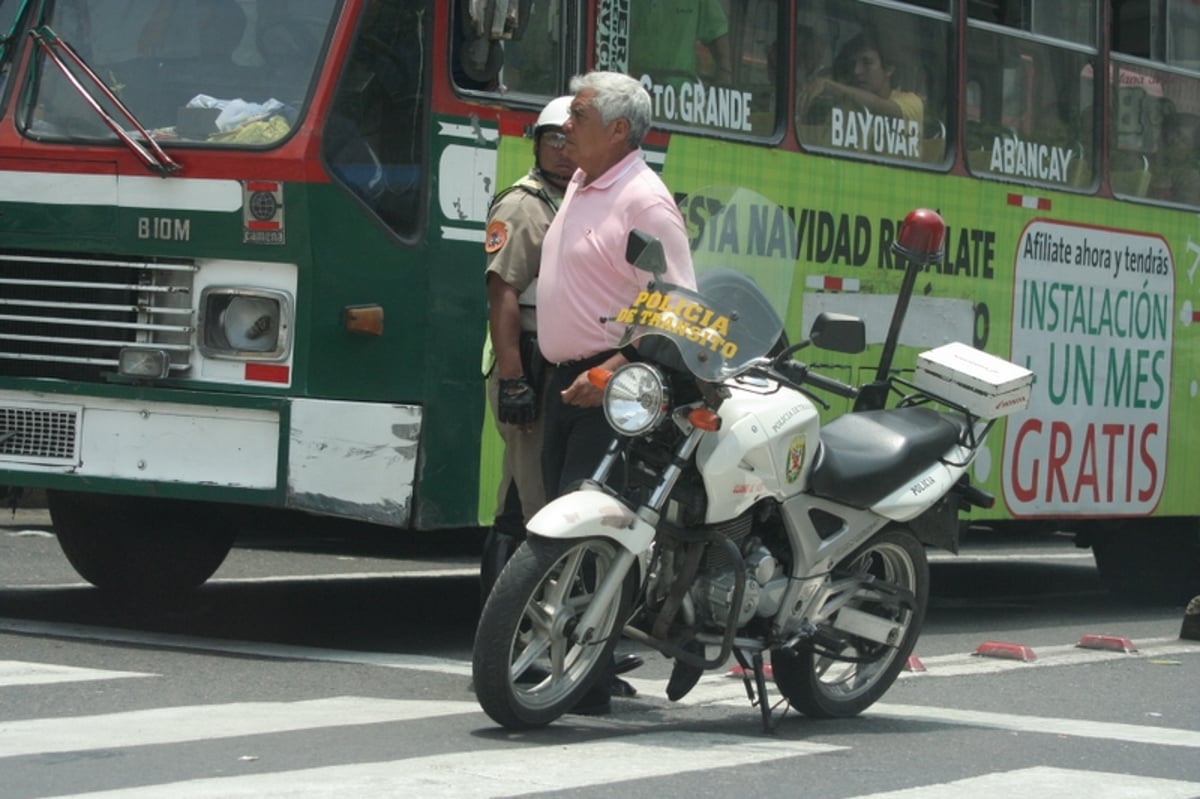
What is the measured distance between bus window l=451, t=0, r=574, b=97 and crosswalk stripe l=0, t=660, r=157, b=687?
2576 millimetres

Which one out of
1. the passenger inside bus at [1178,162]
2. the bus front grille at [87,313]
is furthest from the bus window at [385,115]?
the passenger inside bus at [1178,162]

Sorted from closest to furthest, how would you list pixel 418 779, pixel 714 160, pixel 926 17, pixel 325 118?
pixel 418 779, pixel 325 118, pixel 714 160, pixel 926 17

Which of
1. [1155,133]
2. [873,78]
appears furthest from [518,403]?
[1155,133]

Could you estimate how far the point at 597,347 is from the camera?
21.6ft

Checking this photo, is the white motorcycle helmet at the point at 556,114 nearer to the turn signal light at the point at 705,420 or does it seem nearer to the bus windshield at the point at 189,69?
the bus windshield at the point at 189,69

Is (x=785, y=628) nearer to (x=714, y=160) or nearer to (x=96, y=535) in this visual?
(x=714, y=160)

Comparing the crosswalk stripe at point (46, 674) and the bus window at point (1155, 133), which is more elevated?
the bus window at point (1155, 133)

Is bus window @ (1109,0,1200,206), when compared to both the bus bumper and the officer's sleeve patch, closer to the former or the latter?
the bus bumper

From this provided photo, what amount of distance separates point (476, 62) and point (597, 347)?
2.07 metres

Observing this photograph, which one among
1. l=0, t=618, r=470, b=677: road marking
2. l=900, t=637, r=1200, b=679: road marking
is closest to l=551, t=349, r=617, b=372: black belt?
l=0, t=618, r=470, b=677: road marking

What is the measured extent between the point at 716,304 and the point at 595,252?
1.42 ft

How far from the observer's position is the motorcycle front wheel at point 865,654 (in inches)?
268

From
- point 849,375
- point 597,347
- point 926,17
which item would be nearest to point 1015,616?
point 849,375

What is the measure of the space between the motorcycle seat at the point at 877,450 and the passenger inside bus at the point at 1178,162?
5202 mm
